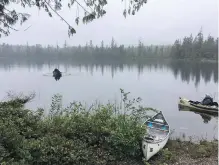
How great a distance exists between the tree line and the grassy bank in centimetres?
6927

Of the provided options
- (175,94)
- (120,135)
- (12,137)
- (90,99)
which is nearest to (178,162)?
(120,135)

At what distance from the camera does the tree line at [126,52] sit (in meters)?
73.7

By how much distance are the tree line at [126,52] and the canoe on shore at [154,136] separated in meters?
67.1

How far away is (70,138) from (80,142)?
0.44 metres

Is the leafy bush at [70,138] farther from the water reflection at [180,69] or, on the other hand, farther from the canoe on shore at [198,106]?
the water reflection at [180,69]

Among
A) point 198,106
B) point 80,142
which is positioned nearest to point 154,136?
point 80,142

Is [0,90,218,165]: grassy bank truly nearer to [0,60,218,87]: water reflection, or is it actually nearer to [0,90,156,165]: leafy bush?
[0,90,156,165]: leafy bush

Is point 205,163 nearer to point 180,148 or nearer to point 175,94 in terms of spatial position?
point 180,148

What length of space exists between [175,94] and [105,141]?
18.7 m

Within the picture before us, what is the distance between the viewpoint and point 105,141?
591 cm

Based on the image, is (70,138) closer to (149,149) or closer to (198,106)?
(149,149)

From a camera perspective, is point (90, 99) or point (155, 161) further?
point (90, 99)

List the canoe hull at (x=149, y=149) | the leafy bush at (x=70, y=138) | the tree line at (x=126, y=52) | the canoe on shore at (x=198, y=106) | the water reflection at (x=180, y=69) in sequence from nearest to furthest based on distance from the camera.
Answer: the leafy bush at (x=70, y=138) < the canoe hull at (x=149, y=149) < the canoe on shore at (x=198, y=106) < the water reflection at (x=180, y=69) < the tree line at (x=126, y=52)

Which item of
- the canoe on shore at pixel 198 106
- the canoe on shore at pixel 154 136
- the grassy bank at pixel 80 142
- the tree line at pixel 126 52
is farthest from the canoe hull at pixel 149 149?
the tree line at pixel 126 52
